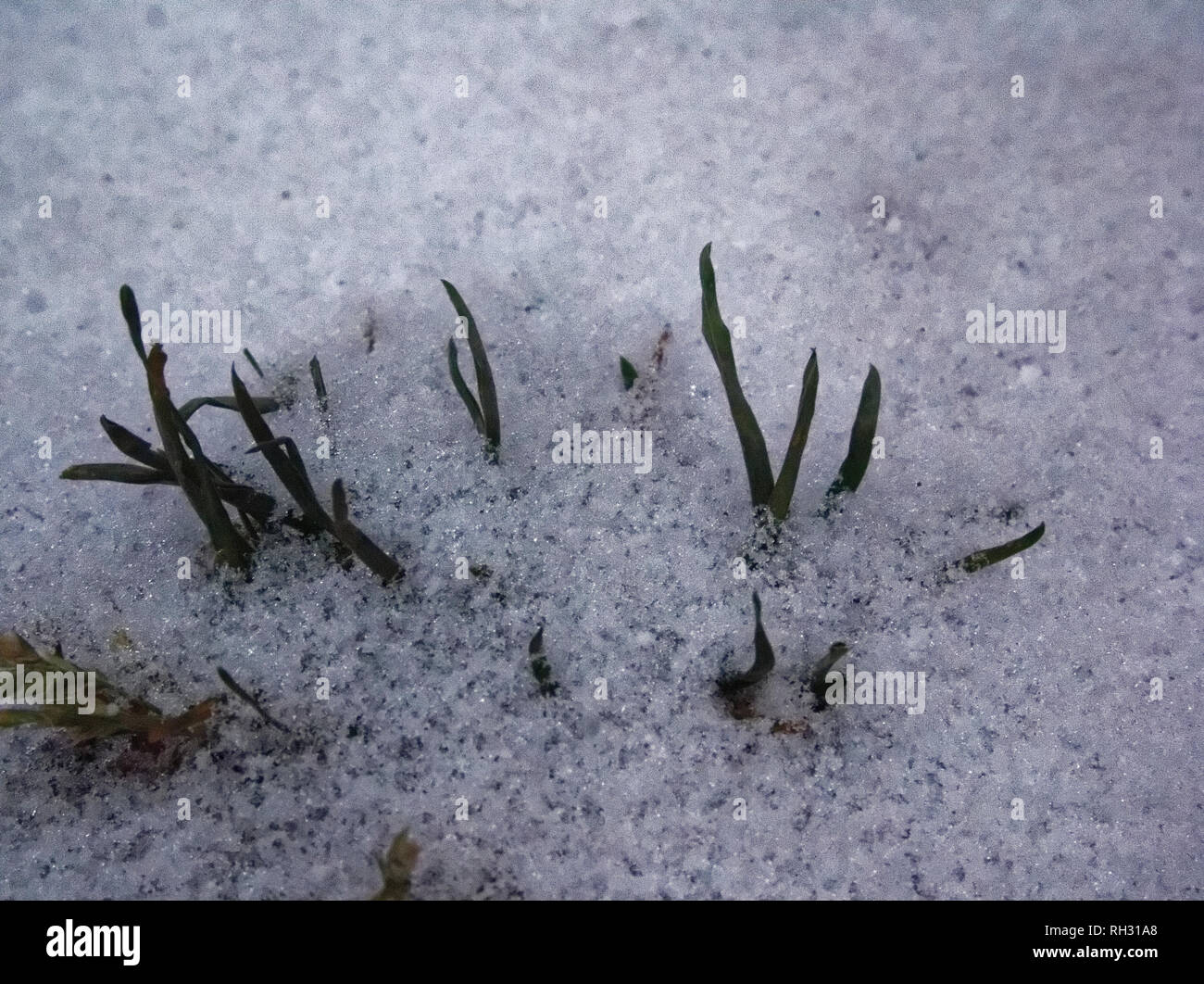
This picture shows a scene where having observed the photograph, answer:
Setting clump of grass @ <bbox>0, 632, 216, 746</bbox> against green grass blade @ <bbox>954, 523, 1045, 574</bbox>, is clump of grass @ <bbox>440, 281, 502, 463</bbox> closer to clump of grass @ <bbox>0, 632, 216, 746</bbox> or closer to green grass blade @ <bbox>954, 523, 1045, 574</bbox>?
clump of grass @ <bbox>0, 632, 216, 746</bbox>

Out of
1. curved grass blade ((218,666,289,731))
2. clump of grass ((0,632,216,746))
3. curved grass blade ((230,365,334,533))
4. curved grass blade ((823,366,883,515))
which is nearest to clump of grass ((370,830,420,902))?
curved grass blade ((218,666,289,731))

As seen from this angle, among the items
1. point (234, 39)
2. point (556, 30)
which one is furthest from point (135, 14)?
point (556, 30)

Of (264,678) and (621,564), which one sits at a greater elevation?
(621,564)

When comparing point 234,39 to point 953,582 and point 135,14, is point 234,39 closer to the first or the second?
point 135,14

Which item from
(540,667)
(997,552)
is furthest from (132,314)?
(997,552)

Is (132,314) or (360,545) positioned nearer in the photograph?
(132,314)

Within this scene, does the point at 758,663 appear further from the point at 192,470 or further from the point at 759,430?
the point at 192,470
